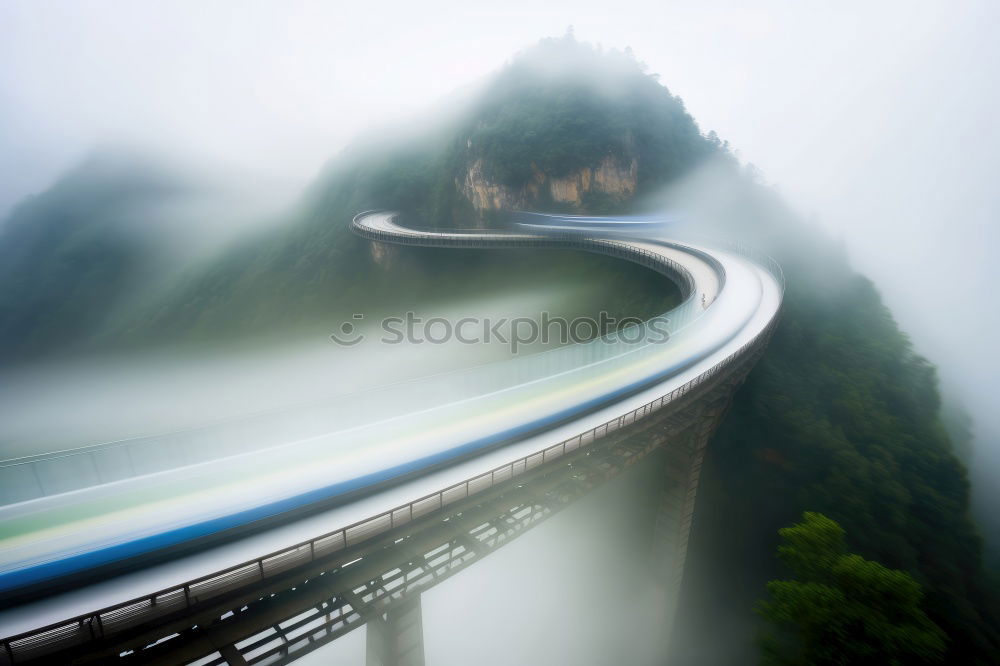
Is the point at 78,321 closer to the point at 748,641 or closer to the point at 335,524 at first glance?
the point at 335,524

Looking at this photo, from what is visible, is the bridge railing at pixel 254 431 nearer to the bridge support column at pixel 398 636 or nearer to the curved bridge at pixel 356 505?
the curved bridge at pixel 356 505

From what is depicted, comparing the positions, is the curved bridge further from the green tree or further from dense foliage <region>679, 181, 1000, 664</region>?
the green tree

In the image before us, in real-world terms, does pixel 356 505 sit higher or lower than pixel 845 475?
higher

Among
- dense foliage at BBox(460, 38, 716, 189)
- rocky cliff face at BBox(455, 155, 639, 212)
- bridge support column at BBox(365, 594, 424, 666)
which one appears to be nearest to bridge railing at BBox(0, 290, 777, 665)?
bridge support column at BBox(365, 594, 424, 666)

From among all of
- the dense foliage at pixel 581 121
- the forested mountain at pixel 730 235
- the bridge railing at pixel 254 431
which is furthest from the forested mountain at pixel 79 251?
the bridge railing at pixel 254 431

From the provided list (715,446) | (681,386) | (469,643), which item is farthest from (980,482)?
(469,643)

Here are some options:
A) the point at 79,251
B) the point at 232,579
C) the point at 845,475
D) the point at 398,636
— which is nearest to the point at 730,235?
the point at 845,475

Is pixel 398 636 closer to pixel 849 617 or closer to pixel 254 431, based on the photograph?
pixel 254 431
